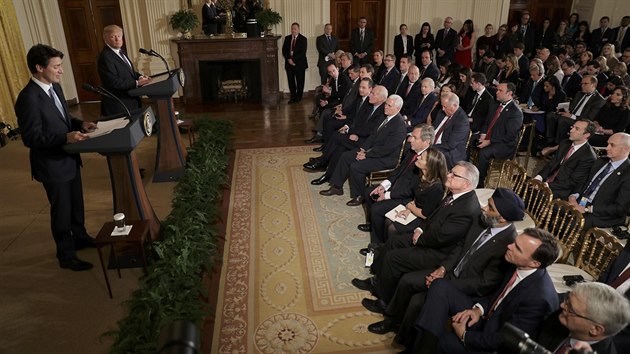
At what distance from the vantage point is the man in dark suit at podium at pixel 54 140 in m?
3.54

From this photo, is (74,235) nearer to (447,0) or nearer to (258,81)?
(258,81)

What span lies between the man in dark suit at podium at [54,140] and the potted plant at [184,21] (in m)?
6.24

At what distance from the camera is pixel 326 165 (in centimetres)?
647

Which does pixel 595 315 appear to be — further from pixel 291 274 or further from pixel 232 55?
pixel 232 55

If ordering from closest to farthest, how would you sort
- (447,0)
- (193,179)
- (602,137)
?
(193,179) < (602,137) < (447,0)

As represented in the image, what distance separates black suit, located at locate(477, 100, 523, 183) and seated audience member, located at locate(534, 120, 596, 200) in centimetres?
86

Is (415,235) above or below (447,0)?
below

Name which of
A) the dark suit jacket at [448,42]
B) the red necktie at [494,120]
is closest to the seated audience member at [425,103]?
the red necktie at [494,120]

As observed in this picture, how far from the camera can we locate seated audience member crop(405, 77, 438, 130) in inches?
253

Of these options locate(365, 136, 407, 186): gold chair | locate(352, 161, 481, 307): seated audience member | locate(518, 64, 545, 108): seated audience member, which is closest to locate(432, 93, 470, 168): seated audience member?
locate(365, 136, 407, 186): gold chair

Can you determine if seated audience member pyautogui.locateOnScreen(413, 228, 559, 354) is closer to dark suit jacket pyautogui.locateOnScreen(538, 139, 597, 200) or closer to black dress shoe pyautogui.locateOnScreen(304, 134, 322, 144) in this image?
dark suit jacket pyautogui.locateOnScreen(538, 139, 597, 200)

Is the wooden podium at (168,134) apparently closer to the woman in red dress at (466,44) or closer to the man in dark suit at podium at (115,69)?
the man in dark suit at podium at (115,69)

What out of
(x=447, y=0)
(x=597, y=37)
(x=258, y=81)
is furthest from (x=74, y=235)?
(x=597, y=37)

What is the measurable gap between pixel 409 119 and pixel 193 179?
3.46 meters
